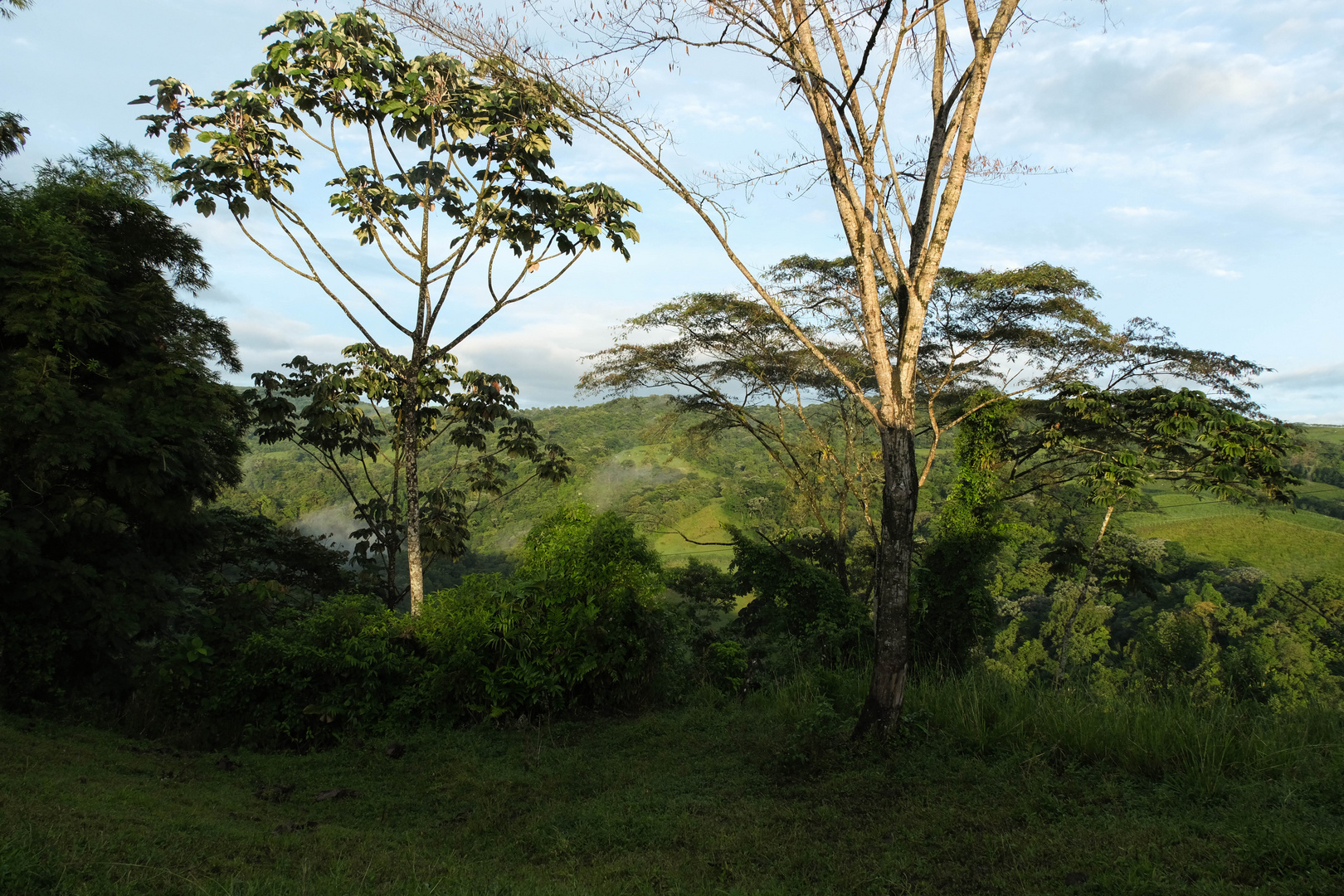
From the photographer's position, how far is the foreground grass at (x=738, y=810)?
291 centimetres

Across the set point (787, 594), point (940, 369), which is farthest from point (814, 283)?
point (787, 594)

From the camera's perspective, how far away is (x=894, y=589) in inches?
198

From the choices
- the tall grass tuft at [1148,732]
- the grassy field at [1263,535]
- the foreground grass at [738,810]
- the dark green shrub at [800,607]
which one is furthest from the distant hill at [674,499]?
the tall grass tuft at [1148,732]

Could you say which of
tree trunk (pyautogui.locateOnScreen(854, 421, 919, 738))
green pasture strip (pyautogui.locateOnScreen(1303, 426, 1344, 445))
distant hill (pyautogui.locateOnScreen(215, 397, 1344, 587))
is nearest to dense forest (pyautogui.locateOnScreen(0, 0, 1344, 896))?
tree trunk (pyautogui.locateOnScreen(854, 421, 919, 738))

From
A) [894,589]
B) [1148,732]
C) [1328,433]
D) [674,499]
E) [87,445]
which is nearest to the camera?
[1148,732]

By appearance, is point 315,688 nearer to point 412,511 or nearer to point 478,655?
point 478,655

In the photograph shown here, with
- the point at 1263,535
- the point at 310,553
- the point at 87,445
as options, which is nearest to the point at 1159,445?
the point at 87,445

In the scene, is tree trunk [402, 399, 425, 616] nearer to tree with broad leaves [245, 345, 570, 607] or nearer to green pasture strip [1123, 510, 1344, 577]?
tree with broad leaves [245, 345, 570, 607]

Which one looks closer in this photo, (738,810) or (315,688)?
(738,810)

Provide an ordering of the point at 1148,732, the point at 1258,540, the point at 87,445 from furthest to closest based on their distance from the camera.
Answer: the point at 1258,540 → the point at 87,445 → the point at 1148,732

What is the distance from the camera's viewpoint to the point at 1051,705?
5.09 metres

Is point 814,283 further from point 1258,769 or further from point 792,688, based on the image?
point 1258,769

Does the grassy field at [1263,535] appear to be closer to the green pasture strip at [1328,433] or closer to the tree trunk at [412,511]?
the green pasture strip at [1328,433]

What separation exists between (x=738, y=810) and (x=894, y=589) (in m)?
1.93
